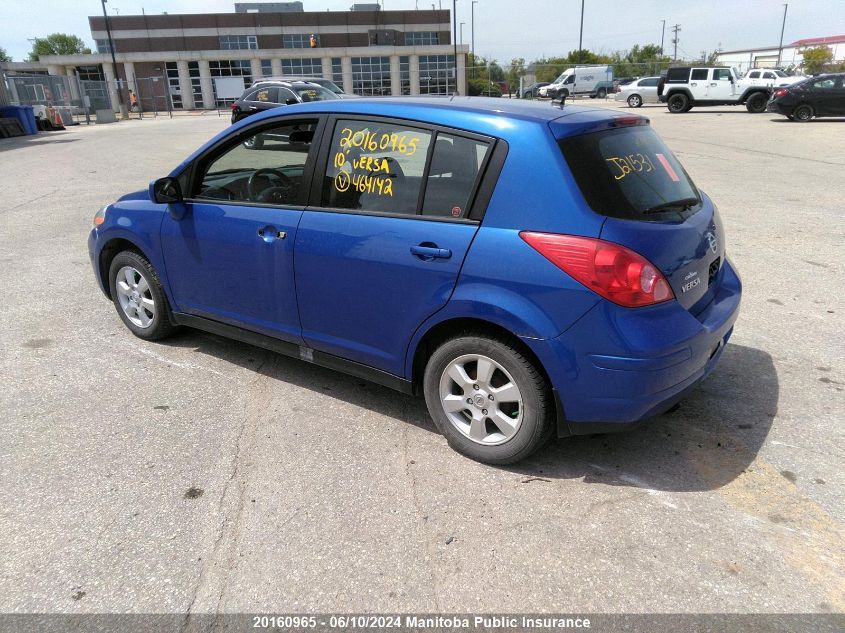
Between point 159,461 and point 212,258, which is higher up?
point 212,258

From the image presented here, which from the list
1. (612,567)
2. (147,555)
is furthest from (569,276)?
(147,555)

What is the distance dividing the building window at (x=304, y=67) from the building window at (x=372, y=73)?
11.5 ft

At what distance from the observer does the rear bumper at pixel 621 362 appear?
2.67 metres

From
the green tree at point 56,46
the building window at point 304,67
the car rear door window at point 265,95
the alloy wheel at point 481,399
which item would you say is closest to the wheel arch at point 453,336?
the alloy wheel at point 481,399

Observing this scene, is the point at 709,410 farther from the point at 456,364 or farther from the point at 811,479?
the point at 456,364

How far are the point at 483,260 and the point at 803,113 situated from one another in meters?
24.6

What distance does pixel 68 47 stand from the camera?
378 ft

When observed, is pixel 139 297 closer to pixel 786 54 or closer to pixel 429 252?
pixel 429 252

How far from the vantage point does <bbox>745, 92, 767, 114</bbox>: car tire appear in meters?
27.8

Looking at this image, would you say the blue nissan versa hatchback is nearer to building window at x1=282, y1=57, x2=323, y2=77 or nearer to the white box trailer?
the white box trailer

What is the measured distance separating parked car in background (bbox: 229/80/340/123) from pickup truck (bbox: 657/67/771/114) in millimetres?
16513

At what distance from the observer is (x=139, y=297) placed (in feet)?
15.2

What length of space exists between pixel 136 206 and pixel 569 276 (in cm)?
317

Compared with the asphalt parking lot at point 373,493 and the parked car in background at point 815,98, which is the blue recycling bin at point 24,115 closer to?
the asphalt parking lot at point 373,493
